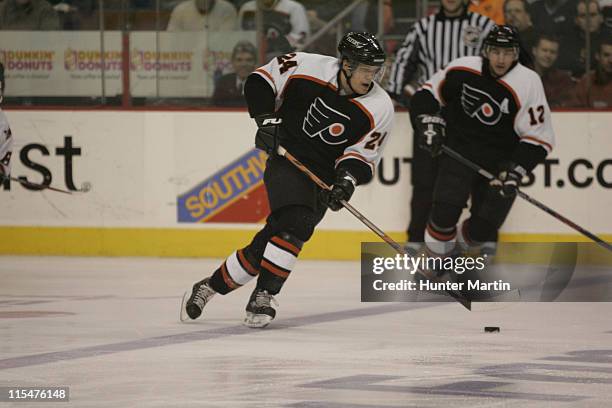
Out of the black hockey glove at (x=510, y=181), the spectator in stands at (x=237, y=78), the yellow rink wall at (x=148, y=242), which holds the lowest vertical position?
the yellow rink wall at (x=148, y=242)

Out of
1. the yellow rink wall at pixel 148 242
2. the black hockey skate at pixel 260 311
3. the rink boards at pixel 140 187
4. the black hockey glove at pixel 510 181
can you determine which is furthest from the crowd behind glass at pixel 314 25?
the black hockey skate at pixel 260 311

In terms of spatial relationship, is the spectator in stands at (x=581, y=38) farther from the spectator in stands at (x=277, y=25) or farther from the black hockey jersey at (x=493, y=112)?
the black hockey jersey at (x=493, y=112)

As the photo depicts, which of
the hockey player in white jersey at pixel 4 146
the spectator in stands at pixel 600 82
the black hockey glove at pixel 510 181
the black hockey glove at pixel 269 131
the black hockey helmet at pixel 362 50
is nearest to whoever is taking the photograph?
the black hockey helmet at pixel 362 50

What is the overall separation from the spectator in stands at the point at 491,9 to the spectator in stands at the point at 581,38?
0.40 metres

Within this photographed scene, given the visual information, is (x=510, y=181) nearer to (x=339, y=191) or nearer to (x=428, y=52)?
(x=339, y=191)

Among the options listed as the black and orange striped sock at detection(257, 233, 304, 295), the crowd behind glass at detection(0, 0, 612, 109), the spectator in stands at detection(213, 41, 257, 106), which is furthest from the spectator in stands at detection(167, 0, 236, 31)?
the black and orange striped sock at detection(257, 233, 304, 295)

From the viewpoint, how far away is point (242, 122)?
9453 mm

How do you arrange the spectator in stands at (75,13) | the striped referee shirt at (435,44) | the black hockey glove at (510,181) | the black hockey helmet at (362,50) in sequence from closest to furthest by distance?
the black hockey helmet at (362,50) → the black hockey glove at (510,181) → the striped referee shirt at (435,44) → the spectator in stands at (75,13)

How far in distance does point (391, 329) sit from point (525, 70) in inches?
75.4

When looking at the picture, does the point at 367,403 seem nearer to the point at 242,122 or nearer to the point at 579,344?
the point at 579,344

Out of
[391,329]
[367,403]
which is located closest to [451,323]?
[391,329]

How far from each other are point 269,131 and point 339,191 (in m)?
0.38

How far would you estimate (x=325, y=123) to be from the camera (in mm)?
6227

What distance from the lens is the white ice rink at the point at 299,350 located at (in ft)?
14.8
